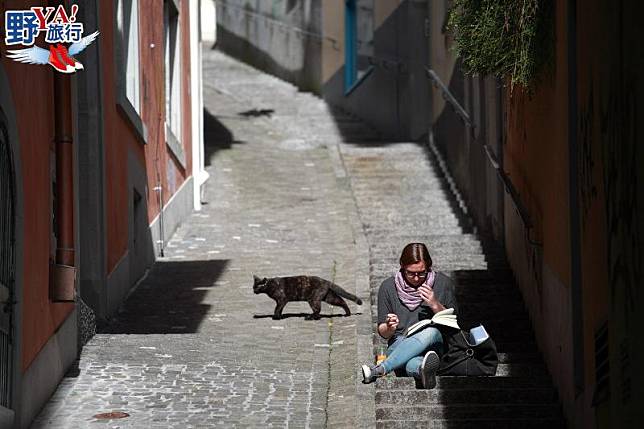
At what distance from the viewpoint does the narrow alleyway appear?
33.6 ft

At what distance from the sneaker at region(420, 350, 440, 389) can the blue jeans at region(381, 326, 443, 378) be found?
0.30ft

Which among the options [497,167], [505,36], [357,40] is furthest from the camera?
[357,40]

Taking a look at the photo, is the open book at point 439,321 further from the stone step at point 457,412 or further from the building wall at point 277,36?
the building wall at point 277,36

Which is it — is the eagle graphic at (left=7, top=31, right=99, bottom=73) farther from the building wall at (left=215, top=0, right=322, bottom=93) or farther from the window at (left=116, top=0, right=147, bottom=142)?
the building wall at (left=215, top=0, right=322, bottom=93)

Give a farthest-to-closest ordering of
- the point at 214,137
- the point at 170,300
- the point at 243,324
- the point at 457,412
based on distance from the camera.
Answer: the point at 214,137 < the point at 170,300 < the point at 243,324 < the point at 457,412

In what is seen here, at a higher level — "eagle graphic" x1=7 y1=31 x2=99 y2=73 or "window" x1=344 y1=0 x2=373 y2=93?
"eagle graphic" x1=7 y1=31 x2=99 y2=73

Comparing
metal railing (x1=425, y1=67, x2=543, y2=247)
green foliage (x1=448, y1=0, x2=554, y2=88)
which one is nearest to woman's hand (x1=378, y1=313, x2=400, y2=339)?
metal railing (x1=425, y1=67, x2=543, y2=247)

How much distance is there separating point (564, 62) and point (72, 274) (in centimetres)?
399

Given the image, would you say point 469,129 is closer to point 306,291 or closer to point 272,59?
point 306,291

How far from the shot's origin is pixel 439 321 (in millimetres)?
10289

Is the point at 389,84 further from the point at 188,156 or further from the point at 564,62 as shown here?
the point at 564,62

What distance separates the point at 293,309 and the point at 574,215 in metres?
5.58

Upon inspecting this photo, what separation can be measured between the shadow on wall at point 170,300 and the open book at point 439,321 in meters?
3.47

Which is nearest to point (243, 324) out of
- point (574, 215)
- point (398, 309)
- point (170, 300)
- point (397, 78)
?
point (170, 300)
